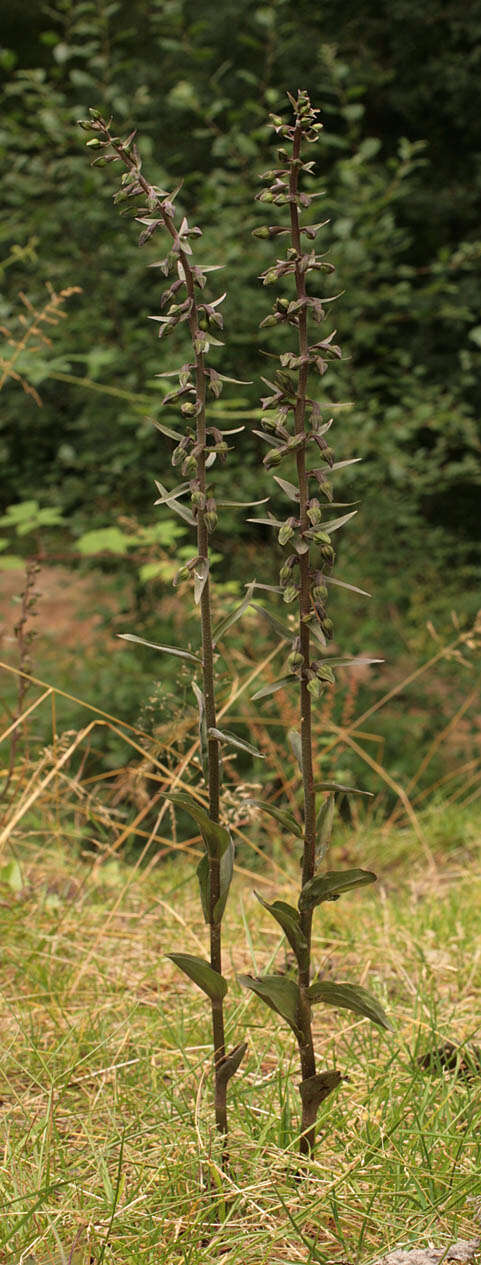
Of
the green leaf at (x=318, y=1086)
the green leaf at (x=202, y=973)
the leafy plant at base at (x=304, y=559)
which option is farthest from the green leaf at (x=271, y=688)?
the green leaf at (x=318, y=1086)

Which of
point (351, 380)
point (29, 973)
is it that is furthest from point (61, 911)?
point (351, 380)

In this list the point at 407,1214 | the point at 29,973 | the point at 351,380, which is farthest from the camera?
the point at 351,380

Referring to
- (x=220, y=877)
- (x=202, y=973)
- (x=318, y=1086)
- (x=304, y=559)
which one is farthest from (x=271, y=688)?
(x=318, y=1086)

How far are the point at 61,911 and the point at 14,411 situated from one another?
9.29 ft

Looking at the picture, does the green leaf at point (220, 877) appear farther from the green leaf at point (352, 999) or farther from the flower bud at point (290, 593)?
the flower bud at point (290, 593)

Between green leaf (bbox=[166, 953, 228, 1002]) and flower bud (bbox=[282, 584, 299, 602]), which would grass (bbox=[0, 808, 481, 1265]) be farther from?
flower bud (bbox=[282, 584, 299, 602])

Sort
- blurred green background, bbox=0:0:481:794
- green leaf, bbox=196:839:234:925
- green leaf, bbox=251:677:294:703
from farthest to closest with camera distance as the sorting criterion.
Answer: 1. blurred green background, bbox=0:0:481:794
2. green leaf, bbox=196:839:234:925
3. green leaf, bbox=251:677:294:703

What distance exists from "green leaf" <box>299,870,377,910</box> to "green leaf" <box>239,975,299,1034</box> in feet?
0.37

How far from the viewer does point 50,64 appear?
283 inches

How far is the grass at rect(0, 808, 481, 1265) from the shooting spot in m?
1.34

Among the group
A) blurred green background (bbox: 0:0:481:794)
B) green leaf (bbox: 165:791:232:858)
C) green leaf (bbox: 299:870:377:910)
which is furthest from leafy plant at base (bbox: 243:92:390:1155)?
blurred green background (bbox: 0:0:481:794)

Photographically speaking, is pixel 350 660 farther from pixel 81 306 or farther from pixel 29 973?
pixel 81 306

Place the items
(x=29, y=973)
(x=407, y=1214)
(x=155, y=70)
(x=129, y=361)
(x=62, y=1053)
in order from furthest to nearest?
(x=155, y=70) < (x=129, y=361) < (x=29, y=973) < (x=62, y=1053) < (x=407, y=1214)

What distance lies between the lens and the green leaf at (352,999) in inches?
53.3
